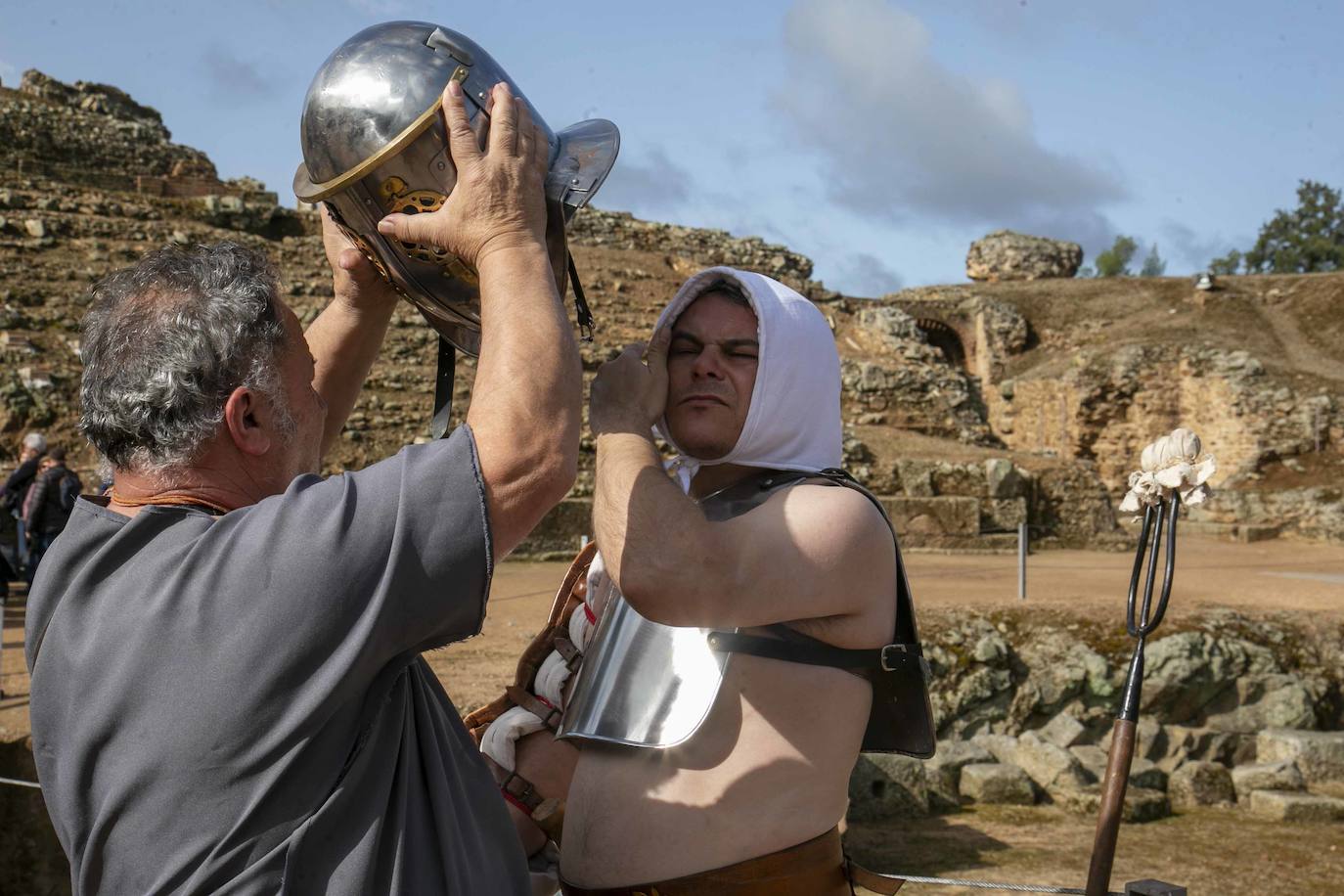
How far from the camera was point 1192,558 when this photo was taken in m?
14.7

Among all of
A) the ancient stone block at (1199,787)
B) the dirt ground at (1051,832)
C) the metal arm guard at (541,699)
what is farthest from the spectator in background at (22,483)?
the ancient stone block at (1199,787)

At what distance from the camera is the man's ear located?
4.92 feet

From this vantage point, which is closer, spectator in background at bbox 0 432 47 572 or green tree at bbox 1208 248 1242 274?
spectator in background at bbox 0 432 47 572

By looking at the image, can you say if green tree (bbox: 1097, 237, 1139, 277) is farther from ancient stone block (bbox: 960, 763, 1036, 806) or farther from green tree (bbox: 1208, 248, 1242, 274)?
ancient stone block (bbox: 960, 763, 1036, 806)

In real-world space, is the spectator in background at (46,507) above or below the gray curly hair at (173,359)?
below

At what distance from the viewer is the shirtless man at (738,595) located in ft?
5.94

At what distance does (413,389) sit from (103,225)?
8.05 meters

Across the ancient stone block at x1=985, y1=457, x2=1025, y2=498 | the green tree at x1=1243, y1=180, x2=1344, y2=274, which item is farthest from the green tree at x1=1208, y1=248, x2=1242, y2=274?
the ancient stone block at x1=985, y1=457, x2=1025, y2=498

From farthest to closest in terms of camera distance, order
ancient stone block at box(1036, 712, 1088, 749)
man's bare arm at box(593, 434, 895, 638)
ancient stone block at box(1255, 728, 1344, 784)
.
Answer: ancient stone block at box(1036, 712, 1088, 749) < ancient stone block at box(1255, 728, 1344, 784) < man's bare arm at box(593, 434, 895, 638)

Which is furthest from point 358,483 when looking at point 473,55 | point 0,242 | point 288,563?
point 0,242

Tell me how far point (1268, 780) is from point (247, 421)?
8.05m

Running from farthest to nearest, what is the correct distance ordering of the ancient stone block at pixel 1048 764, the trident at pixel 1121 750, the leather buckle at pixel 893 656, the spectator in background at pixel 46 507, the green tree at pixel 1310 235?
the green tree at pixel 1310 235 → the spectator in background at pixel 46 507 → the ancient stone block at pixel 1048 764 → the trident at pixel 1121 750 → the leather buckle at pixel 893 656

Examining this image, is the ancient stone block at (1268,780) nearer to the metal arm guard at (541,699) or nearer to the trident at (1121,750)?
the trident at (1121,750)

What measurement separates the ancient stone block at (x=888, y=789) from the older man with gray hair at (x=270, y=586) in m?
6.10
